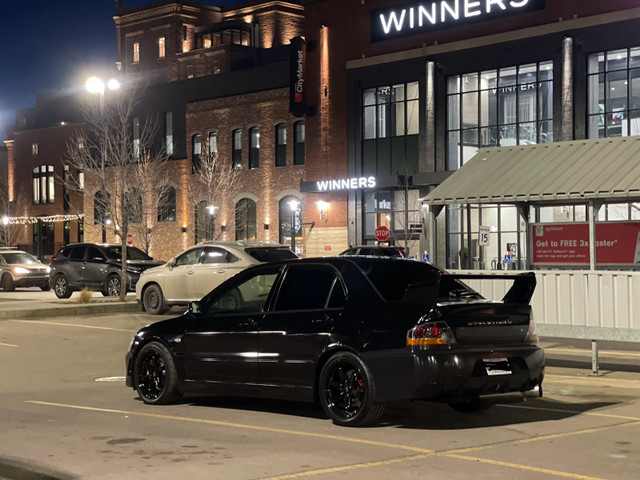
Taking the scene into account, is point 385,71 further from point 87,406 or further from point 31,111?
point 31,111

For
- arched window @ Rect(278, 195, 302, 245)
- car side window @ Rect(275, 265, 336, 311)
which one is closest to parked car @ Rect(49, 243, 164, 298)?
car side window @ Rect(275, 265, 336, 311)

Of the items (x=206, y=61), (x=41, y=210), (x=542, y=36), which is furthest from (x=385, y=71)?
(x=41, y=210)

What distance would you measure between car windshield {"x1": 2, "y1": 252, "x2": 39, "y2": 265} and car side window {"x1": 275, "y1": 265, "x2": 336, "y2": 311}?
31018 millimetres

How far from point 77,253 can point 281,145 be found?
95.8ft

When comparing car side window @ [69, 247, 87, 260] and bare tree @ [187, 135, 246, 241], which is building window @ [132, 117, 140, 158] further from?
car side window @ [69, 247, 87, 260]

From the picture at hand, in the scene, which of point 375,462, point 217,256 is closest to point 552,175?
point 217,256

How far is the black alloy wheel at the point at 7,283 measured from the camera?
38.1 meters

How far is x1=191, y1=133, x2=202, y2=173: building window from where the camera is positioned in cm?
6444

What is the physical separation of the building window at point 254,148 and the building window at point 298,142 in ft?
10.8

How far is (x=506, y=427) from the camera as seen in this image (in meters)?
9.34

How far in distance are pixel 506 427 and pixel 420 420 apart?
0.86m

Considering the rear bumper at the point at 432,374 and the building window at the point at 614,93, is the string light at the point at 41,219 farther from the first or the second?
the rear bumper at the point at 432,374

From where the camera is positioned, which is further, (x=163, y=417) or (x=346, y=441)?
(x=163, y=417)

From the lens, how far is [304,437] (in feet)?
29.1
